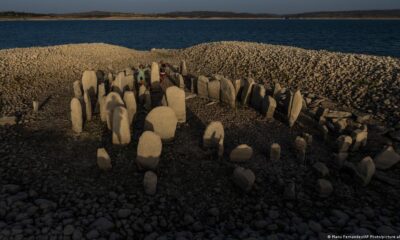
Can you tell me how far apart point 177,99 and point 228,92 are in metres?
2.26

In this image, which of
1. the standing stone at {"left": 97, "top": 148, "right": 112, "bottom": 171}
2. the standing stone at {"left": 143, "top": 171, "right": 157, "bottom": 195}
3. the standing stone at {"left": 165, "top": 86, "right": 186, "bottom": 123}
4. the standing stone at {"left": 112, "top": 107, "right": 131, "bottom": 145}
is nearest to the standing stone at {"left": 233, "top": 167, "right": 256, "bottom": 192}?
the standing stone at {"left": 143, "top": 171, "right": 157, "bottom": 195}

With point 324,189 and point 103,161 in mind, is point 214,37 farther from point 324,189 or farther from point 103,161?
point 324,189

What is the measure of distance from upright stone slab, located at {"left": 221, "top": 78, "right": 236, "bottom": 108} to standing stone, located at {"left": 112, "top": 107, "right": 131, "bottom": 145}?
391 centimetres

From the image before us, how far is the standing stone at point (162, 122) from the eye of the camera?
809 cm

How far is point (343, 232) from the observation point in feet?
18.5

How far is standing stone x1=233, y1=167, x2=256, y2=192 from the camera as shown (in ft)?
21.8

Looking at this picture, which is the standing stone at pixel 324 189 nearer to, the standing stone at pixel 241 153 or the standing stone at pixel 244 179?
the standing stone at pixel 244 179

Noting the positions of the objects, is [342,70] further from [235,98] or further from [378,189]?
[378,189]

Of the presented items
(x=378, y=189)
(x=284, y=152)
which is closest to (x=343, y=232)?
(x=378, y=189)

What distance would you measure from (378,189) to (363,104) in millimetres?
5505

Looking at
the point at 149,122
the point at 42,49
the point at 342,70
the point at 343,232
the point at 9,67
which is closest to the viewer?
the point at 343,232

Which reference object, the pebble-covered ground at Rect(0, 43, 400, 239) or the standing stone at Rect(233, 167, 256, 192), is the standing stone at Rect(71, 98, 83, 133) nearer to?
the pebble-covered ground at Rect(0, 43, 400, 239)

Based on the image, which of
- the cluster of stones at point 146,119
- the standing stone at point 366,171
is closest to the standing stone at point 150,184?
the cluster of stones at point 146,119

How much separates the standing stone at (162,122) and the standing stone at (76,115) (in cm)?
197
